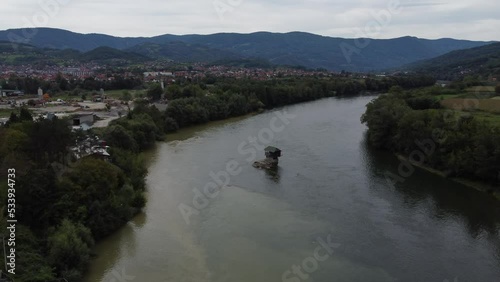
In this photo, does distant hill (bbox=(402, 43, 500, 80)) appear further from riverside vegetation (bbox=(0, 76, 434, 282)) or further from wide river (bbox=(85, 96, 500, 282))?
riverside vegetation (bbox=(0, 76, 434, 282))

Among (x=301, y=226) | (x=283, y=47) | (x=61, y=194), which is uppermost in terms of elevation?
(x=61, y=194)

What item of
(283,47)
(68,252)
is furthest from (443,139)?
(283,47)

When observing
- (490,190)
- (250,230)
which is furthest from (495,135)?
(250,230)

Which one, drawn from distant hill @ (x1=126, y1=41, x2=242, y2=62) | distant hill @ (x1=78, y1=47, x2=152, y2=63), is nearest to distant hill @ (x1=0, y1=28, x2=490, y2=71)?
distant hill @ (x1=126, y1=41, x2=242, y2=62)

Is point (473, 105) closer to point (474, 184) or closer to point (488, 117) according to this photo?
point (488, 117)

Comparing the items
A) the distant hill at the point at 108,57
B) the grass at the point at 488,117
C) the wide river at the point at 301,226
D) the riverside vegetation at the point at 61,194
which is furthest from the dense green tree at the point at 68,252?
the distant hill at the point at 108,57

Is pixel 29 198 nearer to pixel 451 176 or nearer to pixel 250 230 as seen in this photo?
pixel 250 230
